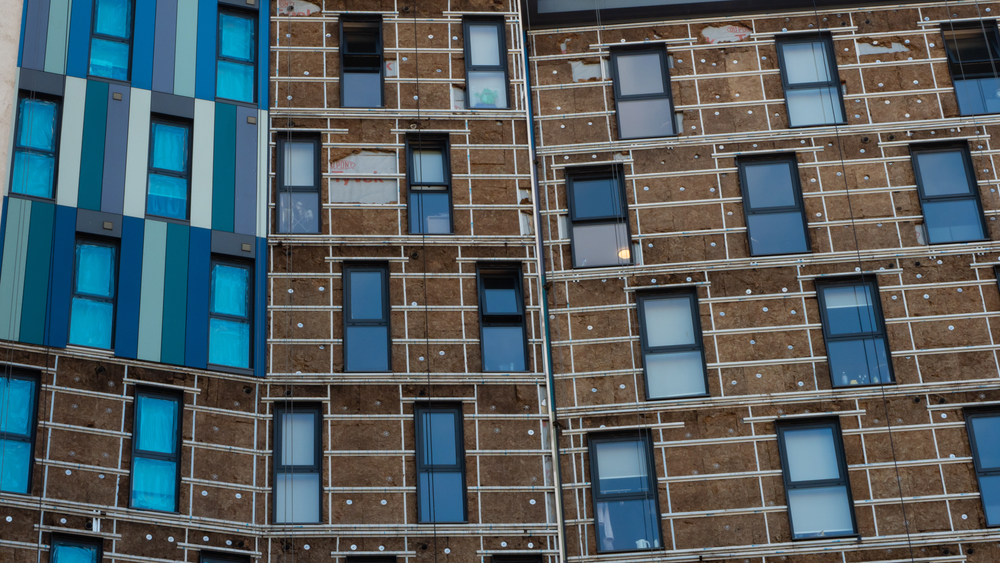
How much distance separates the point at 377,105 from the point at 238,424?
743 cm

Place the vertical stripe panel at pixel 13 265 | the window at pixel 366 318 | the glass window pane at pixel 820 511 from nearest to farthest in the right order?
the vertical stripe panel at pixel 13 265 → the glass window pane at pixel 820 511 → the window at pixel 366 318

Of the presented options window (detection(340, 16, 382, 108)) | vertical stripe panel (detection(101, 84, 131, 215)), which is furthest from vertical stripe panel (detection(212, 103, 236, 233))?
window (detection(340, 16, 382, 108))

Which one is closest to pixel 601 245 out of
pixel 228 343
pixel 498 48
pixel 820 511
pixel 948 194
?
pixel 498 48

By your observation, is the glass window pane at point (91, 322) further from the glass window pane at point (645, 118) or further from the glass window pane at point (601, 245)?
the glass window pane at point (645, 118)

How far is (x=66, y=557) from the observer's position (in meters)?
22.9

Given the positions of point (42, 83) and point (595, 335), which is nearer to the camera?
point (42, 83)

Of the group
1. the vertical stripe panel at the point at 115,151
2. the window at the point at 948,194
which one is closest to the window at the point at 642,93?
the window at the point at 948,194

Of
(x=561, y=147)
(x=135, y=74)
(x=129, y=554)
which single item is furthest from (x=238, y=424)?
(x=561, y=147)

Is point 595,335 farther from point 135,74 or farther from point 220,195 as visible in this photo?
point 135,74

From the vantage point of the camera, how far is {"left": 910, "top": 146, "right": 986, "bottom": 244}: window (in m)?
27.9

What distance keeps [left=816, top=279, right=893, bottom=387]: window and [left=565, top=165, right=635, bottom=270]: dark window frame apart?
406cm

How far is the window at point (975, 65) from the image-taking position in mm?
29016

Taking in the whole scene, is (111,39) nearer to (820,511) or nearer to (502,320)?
(502,320)

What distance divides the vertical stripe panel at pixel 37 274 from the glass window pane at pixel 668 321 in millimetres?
11551
